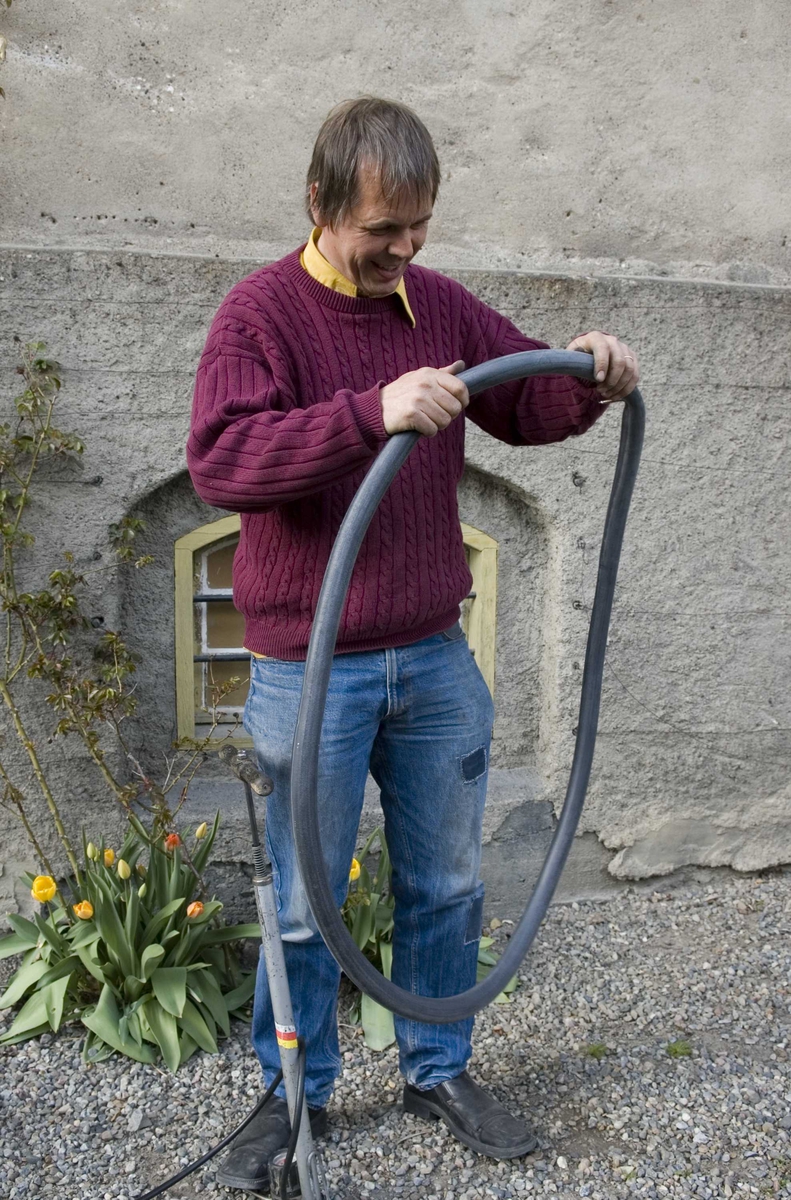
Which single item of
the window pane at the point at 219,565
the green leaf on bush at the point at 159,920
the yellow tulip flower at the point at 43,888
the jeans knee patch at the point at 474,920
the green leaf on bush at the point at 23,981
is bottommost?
the green leaf on bush at the point at 23,981

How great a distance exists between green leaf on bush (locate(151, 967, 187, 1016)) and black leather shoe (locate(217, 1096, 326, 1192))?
0.41 metres

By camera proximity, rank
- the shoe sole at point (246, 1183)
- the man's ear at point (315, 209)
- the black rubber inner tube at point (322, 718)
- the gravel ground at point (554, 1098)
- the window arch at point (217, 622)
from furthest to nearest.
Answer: the window arch at point (217, 622) < the gravel ground at point (554, 1098) < the shoe sole at point (246, 1183) < the man's ear at point (315, 209) < the black rubber inner tube at point (322, 718)

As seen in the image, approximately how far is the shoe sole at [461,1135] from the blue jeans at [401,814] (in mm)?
67

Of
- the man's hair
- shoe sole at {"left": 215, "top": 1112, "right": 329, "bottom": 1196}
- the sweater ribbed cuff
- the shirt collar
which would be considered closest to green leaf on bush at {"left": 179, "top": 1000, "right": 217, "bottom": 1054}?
shoe sole at {"left": 215, "top": 1112, "right": 329, "bottom": 1196}

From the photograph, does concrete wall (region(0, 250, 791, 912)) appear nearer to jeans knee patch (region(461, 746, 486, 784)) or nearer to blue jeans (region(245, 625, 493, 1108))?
blue jeans (region(245, 625, 493, 1108))

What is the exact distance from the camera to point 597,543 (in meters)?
3.12

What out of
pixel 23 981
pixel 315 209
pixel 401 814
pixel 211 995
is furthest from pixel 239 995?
pixel 315 209

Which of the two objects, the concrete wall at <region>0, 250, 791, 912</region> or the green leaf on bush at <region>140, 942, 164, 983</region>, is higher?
the concrete wall at <region>0, 250, 791, 912</region>

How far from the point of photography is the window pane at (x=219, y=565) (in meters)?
3.11

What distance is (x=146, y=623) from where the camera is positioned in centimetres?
301

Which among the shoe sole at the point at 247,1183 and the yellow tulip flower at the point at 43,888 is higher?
the yellow tulip flower at the point at 43,888

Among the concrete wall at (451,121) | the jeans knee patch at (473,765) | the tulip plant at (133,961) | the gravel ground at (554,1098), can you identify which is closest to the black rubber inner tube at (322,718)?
the jeans knee patch at (473,765)

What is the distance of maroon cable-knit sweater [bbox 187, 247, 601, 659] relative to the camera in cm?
161

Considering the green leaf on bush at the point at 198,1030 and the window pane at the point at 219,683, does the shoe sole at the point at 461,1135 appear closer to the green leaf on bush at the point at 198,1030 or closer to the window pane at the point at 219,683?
the green leaf on bush at the point at 198,1030
